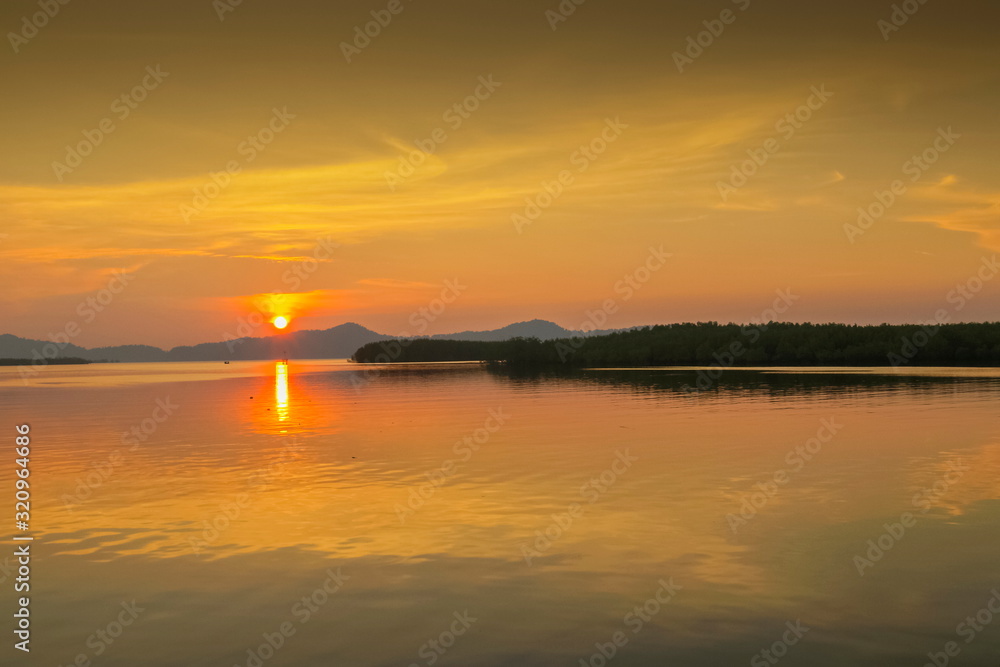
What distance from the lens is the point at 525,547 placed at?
17391 mm

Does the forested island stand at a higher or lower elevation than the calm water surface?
higher

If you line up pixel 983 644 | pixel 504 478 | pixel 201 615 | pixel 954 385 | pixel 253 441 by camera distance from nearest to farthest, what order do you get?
1. pixel 983 644
2. pixel 201 615
3. pixel 504 478
4. pixel 253 441
5. pixel 954 385

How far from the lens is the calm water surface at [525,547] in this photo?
12070 mm

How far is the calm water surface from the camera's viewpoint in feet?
39.6

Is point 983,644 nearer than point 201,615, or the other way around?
point 983,644

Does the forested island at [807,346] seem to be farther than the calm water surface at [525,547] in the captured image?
Yes

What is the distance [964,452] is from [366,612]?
24325mm

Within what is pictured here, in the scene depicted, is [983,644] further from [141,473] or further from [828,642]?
[141,473]

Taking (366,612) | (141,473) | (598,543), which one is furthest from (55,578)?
(141,473)

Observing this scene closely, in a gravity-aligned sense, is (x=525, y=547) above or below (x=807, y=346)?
below

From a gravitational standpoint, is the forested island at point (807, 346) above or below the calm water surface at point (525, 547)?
above

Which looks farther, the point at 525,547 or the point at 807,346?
the point at 807,346

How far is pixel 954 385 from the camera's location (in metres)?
66.9

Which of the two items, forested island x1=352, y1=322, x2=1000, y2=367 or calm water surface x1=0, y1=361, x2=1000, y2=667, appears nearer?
calm water surface x1=0, y1=361, x2=1000, y2=667
